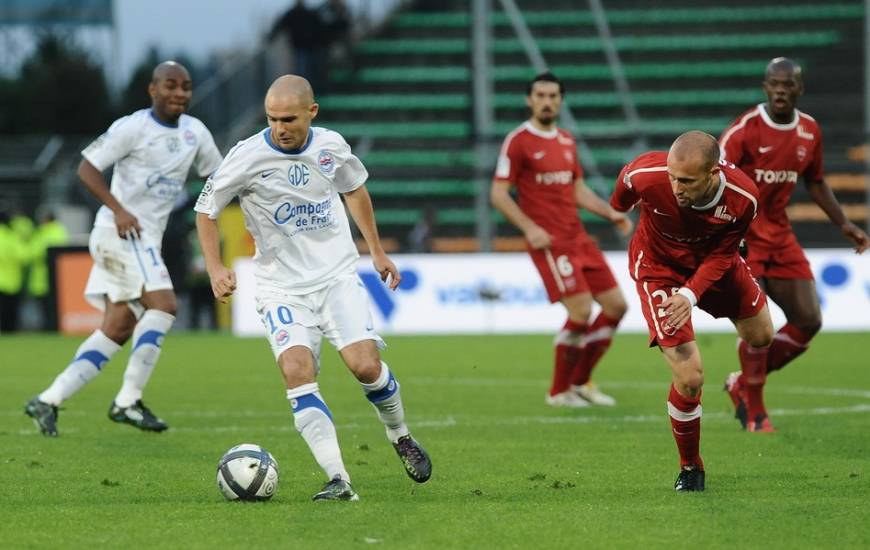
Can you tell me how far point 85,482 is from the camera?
7793mm

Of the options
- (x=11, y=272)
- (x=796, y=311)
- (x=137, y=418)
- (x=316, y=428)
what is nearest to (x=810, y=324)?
(x=796, y=311)

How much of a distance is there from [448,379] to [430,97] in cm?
1573

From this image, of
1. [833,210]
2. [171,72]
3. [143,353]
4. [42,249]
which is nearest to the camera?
[171,72]

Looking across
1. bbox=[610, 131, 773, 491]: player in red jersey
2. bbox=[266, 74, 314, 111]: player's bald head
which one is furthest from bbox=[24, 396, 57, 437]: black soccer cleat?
bbox=[610, 131, 773, 491]: player in red jersey

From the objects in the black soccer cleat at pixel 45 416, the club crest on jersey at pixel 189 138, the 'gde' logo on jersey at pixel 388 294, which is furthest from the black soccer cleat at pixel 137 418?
the 'gde' logo on jersey at pixel 388 294

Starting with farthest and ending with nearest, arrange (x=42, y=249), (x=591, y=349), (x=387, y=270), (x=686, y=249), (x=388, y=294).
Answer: (x=42, y=249) → (x=388, y=294) → (x=591, y=349) → (x=686, y=249) → (x=387, y=270)

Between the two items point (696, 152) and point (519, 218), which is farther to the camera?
point (519, 218)

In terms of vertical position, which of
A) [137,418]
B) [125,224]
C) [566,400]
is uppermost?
[125,224]

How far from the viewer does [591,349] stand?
38.6 feet

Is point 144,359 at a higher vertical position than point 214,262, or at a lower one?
lower

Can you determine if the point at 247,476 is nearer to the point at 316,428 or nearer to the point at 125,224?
the point at 316,428

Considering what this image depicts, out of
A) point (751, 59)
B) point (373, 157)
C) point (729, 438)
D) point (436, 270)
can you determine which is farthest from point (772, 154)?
point (751, 59)

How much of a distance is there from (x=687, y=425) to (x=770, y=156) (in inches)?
121

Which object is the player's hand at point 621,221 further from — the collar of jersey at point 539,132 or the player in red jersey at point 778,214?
the player in red jersey at point 778,214
